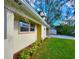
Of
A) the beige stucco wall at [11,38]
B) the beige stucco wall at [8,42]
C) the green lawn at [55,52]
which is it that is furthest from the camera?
the green lawn at [55,52]

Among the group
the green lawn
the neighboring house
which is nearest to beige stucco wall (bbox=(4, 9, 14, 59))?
the neighboring house

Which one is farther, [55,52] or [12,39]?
[55,52]

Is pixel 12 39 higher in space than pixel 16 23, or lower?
lower

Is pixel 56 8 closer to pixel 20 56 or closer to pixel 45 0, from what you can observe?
pixel 45 0

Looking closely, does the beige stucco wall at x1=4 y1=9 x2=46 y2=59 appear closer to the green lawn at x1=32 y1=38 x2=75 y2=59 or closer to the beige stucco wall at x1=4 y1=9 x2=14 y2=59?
the beige stucco wall at x1=4 y1=9 x2=14 y2=59

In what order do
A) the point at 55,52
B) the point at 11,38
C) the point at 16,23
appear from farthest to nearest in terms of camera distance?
the point at 55,52 < the point at 16,23 < the point at 11,38

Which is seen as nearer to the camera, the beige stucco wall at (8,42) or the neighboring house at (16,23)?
the beige stucco wall at (8,42)

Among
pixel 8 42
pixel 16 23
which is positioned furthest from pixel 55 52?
pixel 8 42

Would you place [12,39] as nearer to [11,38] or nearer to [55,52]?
[11,38]

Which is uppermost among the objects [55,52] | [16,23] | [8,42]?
[16,23]

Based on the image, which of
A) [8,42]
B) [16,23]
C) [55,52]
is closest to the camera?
[8,42]

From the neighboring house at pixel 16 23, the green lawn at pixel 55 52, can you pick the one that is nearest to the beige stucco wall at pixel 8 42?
the neighboring house at pixel 16 23

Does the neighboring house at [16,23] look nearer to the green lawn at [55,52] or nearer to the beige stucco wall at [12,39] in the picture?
the beige stucco wall at [12,39]
